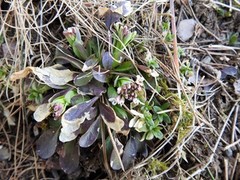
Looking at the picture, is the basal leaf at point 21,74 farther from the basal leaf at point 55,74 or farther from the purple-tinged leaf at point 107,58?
the purple-tinged leaf at point 107,58

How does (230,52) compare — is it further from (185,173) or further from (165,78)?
(185,173)

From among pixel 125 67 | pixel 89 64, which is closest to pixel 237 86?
pixel 125 67

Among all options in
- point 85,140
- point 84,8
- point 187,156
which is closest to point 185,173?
point 187,156

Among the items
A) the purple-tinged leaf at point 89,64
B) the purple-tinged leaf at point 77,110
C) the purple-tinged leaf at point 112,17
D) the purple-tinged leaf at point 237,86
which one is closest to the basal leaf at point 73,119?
the purple-tinged leaf at point 77,110

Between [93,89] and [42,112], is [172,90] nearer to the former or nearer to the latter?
[93,89]

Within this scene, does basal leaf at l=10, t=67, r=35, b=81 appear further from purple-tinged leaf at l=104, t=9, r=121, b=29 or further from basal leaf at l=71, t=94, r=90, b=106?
purple-tinged leaf at l=104, t=9, r=121, b=29

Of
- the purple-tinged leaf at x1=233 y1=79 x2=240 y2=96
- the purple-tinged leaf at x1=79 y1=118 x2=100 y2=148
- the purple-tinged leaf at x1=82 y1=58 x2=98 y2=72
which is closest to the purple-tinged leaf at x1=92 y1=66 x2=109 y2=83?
the purple-tinged leaf at x1=82 y1=58 x2=98 y2=72
